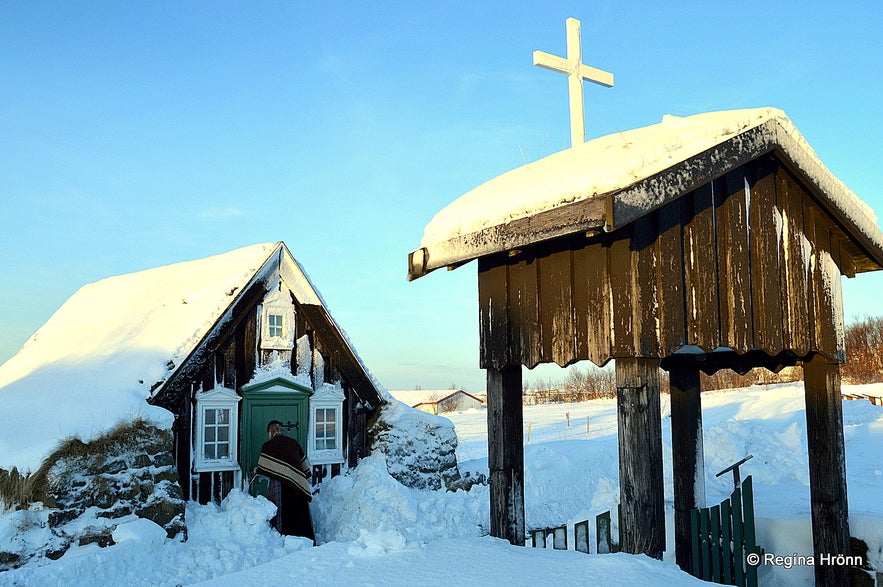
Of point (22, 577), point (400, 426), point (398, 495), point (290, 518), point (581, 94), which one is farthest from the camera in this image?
point (400, 426)

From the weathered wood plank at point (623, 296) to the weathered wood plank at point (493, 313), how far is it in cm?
140

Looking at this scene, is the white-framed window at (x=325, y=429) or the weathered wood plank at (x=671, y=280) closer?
the weathered wood plank at (x=671, y=280)

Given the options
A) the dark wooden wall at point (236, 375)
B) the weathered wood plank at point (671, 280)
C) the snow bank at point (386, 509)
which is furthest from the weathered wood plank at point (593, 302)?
the dark wooden wall at point (236, 375)

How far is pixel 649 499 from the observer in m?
6.00

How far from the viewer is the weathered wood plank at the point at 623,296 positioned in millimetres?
6137

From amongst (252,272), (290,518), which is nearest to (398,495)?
(290,518)

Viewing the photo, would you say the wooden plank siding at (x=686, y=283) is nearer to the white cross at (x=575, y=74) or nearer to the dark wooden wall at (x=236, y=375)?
the white cross at (x=575, y=74)

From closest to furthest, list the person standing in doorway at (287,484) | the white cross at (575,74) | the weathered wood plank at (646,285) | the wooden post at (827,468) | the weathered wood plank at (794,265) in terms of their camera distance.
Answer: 1. the weathered wood plank at (646,285)
2. the weathered wood plank at (794,265)
3. the wooden post at (827,468)
4. the white cross at (575,74)
5. the person standing in doorway at (287,484)

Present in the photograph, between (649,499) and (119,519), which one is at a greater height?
(649,499)

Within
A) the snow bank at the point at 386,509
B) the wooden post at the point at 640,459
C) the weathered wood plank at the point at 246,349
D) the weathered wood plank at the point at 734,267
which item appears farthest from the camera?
the weathered wood plank at the point at 246,349

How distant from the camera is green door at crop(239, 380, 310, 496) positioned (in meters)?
13.9

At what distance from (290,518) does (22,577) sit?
4.11m

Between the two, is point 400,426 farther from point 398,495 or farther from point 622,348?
point 622,348

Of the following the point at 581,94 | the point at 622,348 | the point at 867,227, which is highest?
the point at 581,94
